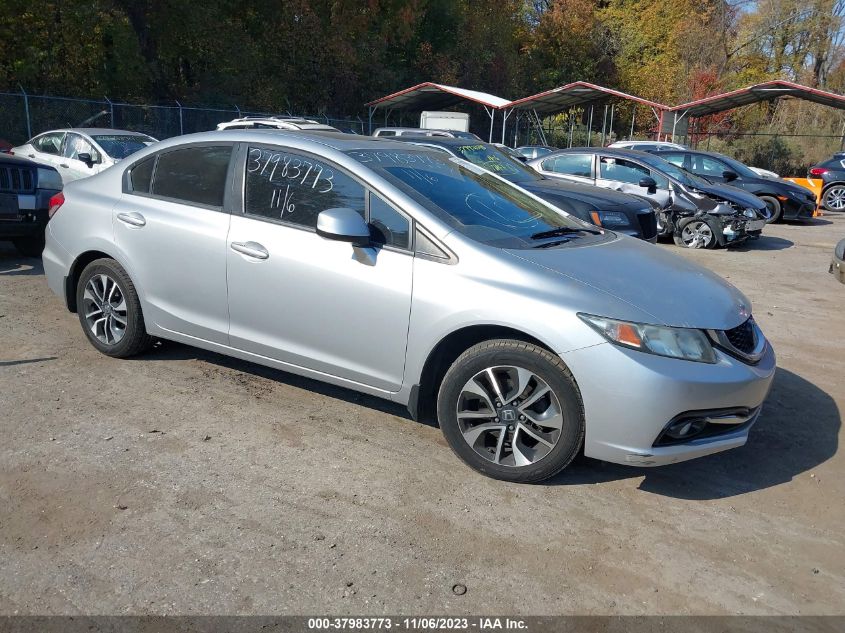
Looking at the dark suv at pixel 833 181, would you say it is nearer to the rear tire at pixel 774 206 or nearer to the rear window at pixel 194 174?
the rear tire at pixel 774 206

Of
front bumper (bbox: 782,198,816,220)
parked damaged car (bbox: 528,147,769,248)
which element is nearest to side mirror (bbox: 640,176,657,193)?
parked damaged car (bbox: 528,147,769,248)

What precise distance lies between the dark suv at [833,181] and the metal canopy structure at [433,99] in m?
10.9

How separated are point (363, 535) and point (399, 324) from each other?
1.15 meters

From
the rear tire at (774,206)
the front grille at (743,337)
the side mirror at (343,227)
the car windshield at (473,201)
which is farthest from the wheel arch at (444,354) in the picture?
the rear tire at (774,206)

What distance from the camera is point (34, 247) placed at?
8906mm

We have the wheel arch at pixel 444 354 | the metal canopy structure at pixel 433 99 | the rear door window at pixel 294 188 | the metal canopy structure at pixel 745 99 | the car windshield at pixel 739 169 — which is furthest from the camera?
the metal canopy structure at pixel 433 99

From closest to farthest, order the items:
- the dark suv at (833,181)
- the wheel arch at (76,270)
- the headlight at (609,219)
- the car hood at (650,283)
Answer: the car hood at (650,283), the wheel arch at (76,270), the headlight at (609,219), the dark suv at (833,181)

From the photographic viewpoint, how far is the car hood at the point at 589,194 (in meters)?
9.33

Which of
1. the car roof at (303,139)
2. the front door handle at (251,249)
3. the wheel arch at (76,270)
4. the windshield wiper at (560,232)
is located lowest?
the wheel arch at (76,270)

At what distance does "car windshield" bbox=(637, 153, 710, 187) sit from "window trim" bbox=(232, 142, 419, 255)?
924cm

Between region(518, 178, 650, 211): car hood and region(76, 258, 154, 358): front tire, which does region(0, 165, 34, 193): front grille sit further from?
region(518, 178, 650, 211): car hood

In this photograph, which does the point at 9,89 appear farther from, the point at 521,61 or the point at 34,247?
the point at 521,61

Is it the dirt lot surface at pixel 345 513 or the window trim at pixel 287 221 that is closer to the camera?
the dirt lot surface at pixel 345 513

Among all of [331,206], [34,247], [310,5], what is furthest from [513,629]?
[310,5]
